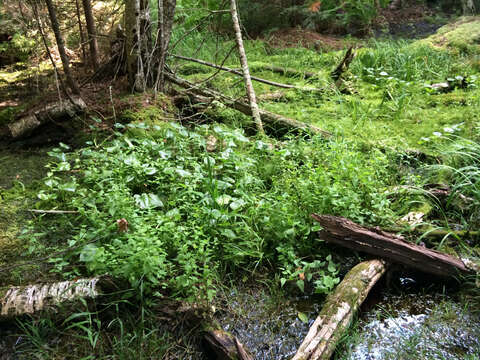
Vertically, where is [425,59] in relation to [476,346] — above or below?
above

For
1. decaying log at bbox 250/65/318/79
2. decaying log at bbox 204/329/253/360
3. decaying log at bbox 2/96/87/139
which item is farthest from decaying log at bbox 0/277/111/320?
decaying log at bbox 250/65/318/79

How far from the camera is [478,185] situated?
2.96m

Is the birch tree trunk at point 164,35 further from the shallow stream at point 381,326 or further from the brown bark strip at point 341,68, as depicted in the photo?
the shallow stream at point 381,326

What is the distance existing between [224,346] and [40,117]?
10.9 feet

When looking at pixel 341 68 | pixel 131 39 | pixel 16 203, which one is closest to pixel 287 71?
pixel 341 68

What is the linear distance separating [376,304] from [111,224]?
1.91 meters

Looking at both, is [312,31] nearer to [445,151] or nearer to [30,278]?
[445,151]

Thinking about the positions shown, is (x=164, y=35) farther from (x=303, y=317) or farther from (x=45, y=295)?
(x=303, y=317)

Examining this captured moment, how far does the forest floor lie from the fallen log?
0.47 feet

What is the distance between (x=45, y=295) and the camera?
2.07 m

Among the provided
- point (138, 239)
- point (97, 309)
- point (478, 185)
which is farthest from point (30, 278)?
point (478, 185)

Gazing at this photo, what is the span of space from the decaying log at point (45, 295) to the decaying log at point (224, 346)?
2.32 ft

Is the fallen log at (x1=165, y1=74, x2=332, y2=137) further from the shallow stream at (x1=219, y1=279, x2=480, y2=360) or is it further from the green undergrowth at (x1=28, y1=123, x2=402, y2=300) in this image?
the shallow stream at (x1=219, y1=279, x2=480, y2=360)

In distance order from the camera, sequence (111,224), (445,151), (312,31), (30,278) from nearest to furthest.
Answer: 1. (30,278)
2. (111,224)
3. (445,151)
4. (312,31)
